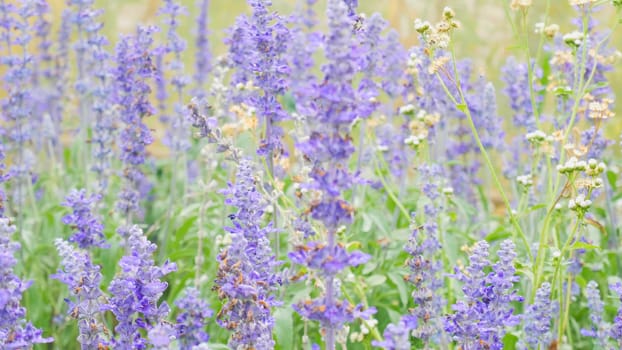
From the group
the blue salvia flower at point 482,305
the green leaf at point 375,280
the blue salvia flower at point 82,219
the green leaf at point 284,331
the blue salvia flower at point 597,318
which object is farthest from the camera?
Answer: the green leaf at point 375,280

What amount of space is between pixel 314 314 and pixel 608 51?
3637 millimetres

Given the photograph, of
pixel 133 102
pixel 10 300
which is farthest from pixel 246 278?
pixel 133 102


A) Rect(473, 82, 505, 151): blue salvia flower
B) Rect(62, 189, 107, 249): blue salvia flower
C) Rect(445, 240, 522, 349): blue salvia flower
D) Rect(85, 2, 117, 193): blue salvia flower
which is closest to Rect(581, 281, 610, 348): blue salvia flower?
Rect(445, 240, 522, 349): blue salvia flower

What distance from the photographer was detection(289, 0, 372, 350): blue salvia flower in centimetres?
240

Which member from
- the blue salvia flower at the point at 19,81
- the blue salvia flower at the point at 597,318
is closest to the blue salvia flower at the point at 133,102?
the blue salvia flower at the point at 19,81

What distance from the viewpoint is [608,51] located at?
5.45 metres

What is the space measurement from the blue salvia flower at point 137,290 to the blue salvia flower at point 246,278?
22 cm

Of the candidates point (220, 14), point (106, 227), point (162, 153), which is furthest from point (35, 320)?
point (220, 14)

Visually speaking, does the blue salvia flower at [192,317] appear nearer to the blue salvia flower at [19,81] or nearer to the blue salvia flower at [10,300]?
the blue salvia flower at [10,300]

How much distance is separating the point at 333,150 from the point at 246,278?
0.64m

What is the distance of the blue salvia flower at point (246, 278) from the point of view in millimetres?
2826

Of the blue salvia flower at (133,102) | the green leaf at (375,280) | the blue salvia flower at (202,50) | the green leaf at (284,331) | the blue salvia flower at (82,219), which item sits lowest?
the green leaf at (284,331)

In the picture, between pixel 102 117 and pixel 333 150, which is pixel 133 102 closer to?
pixel 102 117

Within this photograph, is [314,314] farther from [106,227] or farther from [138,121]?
[106,227]
